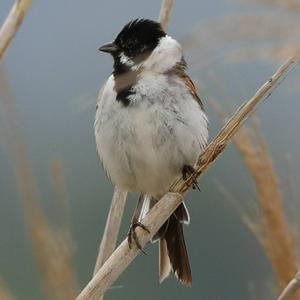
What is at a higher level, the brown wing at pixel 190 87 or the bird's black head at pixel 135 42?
the bird's black head at pixel 135 42

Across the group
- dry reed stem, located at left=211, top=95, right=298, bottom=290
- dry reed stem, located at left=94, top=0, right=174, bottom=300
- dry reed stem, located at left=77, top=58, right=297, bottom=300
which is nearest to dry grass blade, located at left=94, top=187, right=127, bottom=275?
dry reed stem, located at left=94, top=0, right=174, bottom=300

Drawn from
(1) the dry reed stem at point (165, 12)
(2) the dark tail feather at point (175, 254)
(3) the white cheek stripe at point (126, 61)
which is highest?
(1) the dry reed stem at point (165, 12)

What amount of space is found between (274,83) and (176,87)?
0.61 m

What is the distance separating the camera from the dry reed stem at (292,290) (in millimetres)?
1279

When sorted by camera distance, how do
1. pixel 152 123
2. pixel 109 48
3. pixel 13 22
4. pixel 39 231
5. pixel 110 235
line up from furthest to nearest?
pixel 109 48
pixel 152 123
pixel 110 235
pixel 13 22
pixel 39 231

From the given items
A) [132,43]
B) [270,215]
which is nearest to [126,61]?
[132,43]

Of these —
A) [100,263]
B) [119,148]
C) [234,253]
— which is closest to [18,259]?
[100,263]

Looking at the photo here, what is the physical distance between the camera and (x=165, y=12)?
184 cm

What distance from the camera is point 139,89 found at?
6.38 ft

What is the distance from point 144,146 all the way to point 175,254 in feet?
1.21

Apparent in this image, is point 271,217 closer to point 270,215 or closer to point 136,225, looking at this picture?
point 270,215

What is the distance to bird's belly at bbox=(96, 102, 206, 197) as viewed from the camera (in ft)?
6.39

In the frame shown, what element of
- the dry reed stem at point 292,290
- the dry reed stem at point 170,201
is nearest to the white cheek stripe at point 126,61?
the dry reed stem at point 170,201

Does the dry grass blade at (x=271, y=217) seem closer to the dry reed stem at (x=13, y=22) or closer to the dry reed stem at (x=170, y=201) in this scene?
the dry reed stem at (x=170, y=201)
